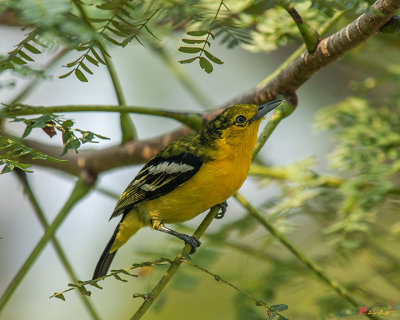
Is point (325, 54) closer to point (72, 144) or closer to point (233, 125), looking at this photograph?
point (233, 125)

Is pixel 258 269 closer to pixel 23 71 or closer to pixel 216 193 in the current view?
pixel 216 193

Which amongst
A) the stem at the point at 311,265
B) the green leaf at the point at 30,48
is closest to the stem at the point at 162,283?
the stem at the point at 311,265

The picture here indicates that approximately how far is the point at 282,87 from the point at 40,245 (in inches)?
50.1

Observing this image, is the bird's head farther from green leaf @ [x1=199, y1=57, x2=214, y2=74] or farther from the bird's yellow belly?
green leaf @ [x1=199, y1=57, x2=214, y2=74]

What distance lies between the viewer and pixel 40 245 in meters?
2.36

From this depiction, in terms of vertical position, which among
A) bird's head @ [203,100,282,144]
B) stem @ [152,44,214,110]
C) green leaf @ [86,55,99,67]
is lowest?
green leaf @ [86,55,99,67]

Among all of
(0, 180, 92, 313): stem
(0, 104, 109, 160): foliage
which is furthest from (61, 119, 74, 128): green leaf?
(0, 180, 92, 313): stem

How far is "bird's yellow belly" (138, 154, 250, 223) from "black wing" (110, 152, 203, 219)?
0.04 meters

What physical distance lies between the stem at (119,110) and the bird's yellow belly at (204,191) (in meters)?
0.23

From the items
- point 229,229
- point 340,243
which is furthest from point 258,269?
point 340,243

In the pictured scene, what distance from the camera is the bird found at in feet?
8.58

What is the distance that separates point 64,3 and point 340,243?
183cm

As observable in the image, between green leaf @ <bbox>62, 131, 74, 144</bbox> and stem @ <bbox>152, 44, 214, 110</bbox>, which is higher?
stem @ <bbox>152, 44, 214, 110</bbox>

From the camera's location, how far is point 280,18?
2.80 metres
